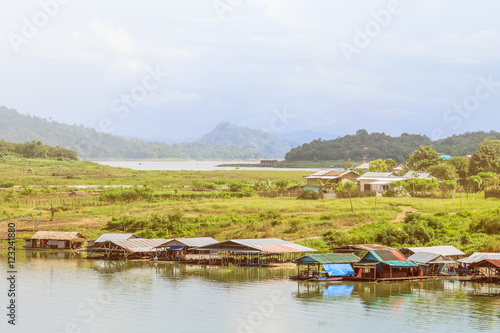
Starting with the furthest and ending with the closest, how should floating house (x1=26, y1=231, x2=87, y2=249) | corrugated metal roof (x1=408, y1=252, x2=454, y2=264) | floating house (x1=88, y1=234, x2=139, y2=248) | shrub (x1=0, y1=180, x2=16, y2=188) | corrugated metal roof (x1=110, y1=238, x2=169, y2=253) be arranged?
shrub (x1=0, y1=180, x2=16, y2=188), floating house (x1=26, y1=231, x2=87, y2=249), floating house (x1=88, y1=234, x2=139, y2=248), corrugated metal roof (x1=110, y1=238, x2=169, y2=253), corrugated metal roof (x1=408, y1=252, x2=454, y2=264)

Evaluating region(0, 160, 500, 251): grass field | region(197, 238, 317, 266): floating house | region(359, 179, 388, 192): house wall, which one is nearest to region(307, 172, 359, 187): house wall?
region(359, 179, 388, 192): house wall

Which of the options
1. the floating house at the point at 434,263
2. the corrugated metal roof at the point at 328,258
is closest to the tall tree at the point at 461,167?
the floating house at the point at 434,263

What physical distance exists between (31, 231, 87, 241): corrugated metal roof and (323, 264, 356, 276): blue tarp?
26.0 m

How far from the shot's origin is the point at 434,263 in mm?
45188

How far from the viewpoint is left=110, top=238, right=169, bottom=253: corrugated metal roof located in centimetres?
5191

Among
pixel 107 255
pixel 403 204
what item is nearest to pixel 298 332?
pixel 107 255

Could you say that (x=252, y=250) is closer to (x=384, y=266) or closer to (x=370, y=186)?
(x=384, y=266)

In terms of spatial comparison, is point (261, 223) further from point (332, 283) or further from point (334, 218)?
point (332, 283)

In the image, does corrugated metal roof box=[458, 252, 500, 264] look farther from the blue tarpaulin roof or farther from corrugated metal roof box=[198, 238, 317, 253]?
the blue tarpaulin roof

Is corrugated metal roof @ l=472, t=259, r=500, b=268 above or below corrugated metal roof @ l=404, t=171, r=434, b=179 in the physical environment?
below

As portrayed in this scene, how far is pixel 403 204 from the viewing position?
67812 mm

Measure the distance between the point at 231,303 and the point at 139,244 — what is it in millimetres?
19635

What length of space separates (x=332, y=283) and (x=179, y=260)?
14380 millimetres

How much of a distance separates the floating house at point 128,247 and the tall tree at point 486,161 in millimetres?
58648
